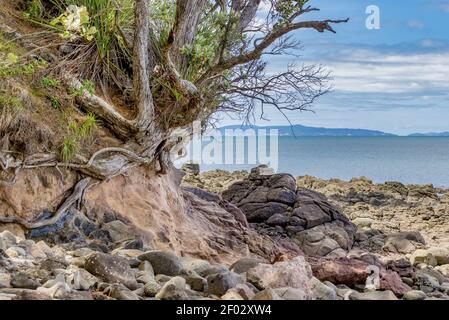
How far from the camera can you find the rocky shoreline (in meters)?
4.14

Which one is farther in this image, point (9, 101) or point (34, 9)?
point (34, 9)

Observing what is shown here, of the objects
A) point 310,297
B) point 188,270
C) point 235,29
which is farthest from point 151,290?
point 235,29

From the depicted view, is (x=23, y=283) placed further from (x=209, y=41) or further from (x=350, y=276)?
(x=209, y=41)

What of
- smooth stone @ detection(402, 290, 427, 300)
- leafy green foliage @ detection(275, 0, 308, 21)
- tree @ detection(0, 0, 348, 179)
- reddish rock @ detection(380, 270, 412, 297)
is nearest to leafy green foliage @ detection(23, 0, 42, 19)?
tree @ detection(0, 0, 348, 179)

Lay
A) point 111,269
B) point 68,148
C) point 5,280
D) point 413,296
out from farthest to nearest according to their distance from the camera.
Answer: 1. point 68,148
2. point 413,296
3. point 111,269
4. point 5,280

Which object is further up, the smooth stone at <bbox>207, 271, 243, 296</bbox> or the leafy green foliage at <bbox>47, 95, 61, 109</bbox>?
the leafy green foliage at <bbox>47, 95, 61, 109</bbox>

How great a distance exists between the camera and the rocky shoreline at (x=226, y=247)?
4.14m

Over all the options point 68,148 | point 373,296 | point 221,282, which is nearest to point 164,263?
point 221,282

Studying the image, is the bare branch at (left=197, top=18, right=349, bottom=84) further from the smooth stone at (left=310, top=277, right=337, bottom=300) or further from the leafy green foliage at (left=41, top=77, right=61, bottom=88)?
the smooth stone at (left=310, top=277, right=337, bottom=300)

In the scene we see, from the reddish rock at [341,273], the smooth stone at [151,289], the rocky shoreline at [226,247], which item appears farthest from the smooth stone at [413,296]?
the smooth stone at [151,289]

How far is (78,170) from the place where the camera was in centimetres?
652

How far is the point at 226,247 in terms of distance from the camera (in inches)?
316
